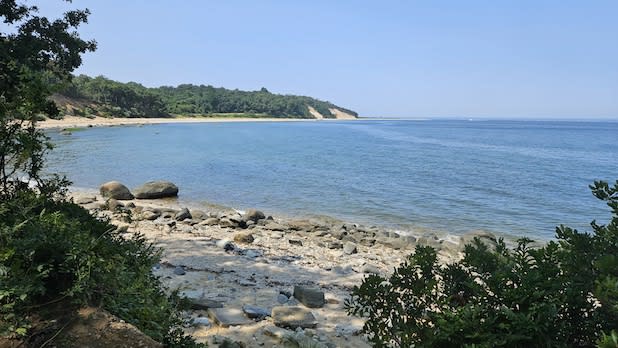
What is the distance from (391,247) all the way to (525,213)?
33.2 feet

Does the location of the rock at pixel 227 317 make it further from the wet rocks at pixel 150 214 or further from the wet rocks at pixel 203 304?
the wet rocks at pixel 150 214

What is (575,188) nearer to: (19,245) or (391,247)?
(391,247)

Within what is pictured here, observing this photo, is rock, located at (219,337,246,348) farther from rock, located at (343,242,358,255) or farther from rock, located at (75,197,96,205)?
rock, located at (75,197,96,205)

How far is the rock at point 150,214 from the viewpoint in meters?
15.5

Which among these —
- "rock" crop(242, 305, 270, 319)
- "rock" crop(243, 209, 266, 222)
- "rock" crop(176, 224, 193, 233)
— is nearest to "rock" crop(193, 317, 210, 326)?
"rock" crop(242, 305, 270, 319)

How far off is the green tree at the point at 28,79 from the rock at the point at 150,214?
20.4 ft

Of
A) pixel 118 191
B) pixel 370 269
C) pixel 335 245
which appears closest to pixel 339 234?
pixel 335 245

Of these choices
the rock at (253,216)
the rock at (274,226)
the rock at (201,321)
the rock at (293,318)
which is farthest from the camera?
the rock at (253,216)

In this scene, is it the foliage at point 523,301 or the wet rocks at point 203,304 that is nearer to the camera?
the foliage at point 523,301

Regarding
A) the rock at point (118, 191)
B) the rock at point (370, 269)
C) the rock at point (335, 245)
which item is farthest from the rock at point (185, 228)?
the rock at point (118, 191)

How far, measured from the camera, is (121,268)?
3.28 metres

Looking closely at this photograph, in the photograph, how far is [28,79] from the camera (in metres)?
4.47

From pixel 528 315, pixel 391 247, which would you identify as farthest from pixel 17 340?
pixel 391 247

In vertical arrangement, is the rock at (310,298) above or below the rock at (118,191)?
above
